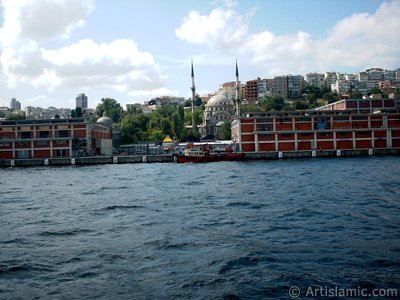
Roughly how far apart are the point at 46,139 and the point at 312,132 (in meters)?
55.8

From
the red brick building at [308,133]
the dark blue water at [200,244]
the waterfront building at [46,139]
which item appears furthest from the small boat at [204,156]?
the dark blue water at [200,244]

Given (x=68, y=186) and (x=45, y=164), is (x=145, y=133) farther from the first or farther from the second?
(x=68, y=186)

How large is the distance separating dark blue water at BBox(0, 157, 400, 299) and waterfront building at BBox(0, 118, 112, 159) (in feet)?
204

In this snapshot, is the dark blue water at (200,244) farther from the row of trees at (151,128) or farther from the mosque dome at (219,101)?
the mosque dome at (219,101)

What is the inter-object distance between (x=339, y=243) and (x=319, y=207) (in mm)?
9660

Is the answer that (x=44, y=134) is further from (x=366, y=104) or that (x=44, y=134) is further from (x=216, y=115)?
(x=216, y=115)

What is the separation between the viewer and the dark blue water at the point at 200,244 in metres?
15.4

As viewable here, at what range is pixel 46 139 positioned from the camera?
97438mm

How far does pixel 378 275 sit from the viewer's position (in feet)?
50.9

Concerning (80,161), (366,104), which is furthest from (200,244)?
(366,104)

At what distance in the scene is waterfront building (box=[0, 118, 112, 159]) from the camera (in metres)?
97.2

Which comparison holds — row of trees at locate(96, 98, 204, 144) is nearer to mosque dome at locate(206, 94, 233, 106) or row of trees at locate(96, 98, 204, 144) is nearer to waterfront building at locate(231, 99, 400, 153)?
mosque dome at locate(206, 94, 233, 106)

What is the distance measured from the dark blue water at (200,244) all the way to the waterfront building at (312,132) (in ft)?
179

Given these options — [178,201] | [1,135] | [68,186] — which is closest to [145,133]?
[1,135]
